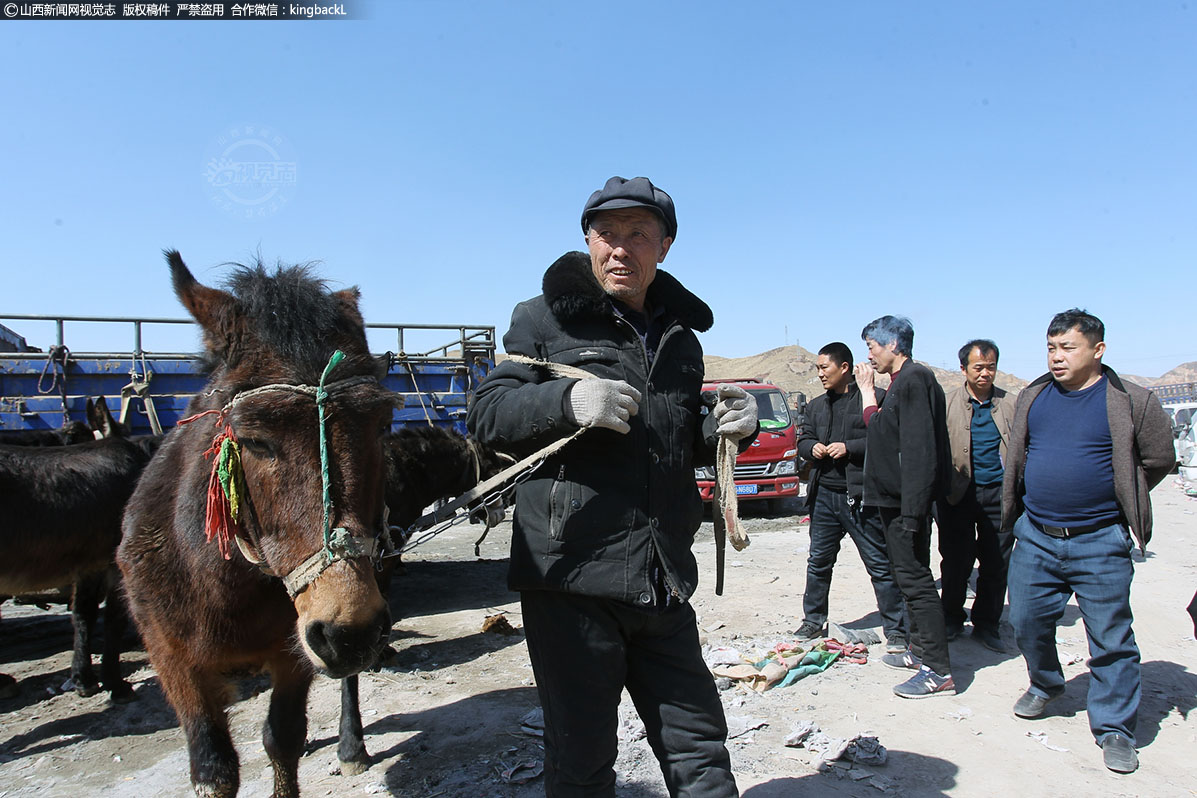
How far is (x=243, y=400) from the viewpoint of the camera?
216cm

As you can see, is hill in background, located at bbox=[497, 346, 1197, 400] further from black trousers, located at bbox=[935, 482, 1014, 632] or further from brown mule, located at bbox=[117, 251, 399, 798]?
brown mule, located at bbox=[117, 251, 399, 798]

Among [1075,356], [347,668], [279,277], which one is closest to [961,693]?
[1075,356]

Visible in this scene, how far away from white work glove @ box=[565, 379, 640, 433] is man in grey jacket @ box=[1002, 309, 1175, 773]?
3.23 meters

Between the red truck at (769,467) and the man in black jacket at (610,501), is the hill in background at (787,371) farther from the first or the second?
the man in black jacket at (610,501)

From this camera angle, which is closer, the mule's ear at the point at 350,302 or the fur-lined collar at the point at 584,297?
the fur-lined collar at the point at 584,297

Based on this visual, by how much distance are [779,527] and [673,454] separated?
363 inches

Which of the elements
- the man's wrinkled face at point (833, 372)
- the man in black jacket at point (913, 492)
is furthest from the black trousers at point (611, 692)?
the man's wrinkled face at point (833, 372)

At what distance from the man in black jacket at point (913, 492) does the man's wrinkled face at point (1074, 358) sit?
0.78 metres

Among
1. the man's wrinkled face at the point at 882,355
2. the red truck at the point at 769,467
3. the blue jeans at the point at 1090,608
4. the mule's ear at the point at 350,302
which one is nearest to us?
the mule's ear at the point at 350,302

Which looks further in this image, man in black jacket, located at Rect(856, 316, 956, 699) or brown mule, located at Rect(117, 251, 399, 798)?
man in black jacket, located at Rect(856, 316, 956, 699)

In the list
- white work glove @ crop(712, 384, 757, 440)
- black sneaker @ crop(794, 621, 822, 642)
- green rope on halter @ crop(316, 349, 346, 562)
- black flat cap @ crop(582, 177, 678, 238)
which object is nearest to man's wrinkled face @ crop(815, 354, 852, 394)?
black sneaker @ crop(794, 621, 822, 642)

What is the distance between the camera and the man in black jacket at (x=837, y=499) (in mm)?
5215

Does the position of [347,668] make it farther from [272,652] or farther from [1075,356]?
[1075,356]

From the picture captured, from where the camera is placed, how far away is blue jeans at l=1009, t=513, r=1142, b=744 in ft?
11.8
